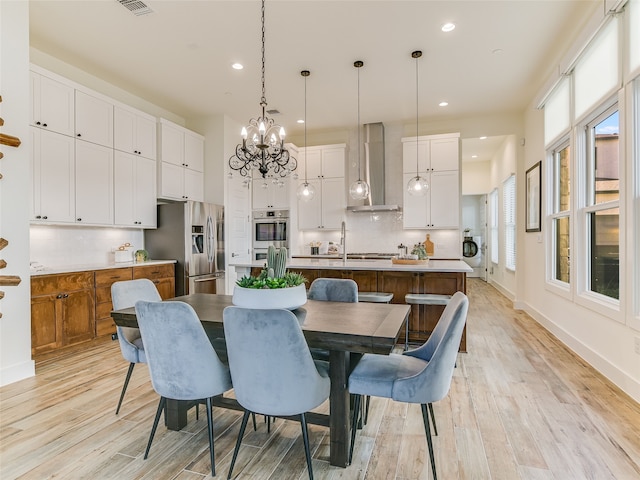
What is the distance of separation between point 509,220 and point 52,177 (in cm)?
746

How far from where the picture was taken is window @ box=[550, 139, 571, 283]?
13.7ft

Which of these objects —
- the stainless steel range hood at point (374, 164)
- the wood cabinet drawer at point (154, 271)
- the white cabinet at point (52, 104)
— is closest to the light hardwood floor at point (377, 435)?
the wood cabinet drawer at point (154, 271)

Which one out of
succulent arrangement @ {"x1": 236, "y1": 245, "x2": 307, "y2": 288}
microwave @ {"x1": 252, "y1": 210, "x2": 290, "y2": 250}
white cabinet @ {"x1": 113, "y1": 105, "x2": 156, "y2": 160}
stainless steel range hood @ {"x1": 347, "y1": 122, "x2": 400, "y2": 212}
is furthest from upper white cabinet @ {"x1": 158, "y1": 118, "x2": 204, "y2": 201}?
succulent arrangement @ {"x1": 236, "y1": 245, "x2": 307, "y2": 288}

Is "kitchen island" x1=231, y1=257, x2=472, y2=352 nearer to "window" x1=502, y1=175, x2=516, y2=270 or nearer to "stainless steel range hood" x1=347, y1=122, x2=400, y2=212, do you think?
"stainless steel range hood" x1=347, y1=122, x2=400, y2=212

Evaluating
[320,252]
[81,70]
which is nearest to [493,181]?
[320,252]

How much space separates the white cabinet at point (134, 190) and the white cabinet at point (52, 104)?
697 millimetres

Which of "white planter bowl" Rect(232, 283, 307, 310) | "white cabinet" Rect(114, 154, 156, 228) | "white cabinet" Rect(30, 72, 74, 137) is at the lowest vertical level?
"white planter bowl" Rect(232, 283, 307, 310)

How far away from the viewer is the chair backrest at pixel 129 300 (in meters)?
2.35

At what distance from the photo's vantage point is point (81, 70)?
4.37 metres

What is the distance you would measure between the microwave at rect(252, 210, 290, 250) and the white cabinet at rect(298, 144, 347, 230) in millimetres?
420

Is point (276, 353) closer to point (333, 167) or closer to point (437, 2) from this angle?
point (437, 2)

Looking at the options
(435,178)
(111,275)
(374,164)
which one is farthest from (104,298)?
(435,178)

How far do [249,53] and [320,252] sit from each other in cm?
361

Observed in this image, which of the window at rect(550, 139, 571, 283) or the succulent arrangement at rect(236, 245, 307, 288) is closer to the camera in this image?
the succulent arrangement at rect(236, 245, 307, 288)
